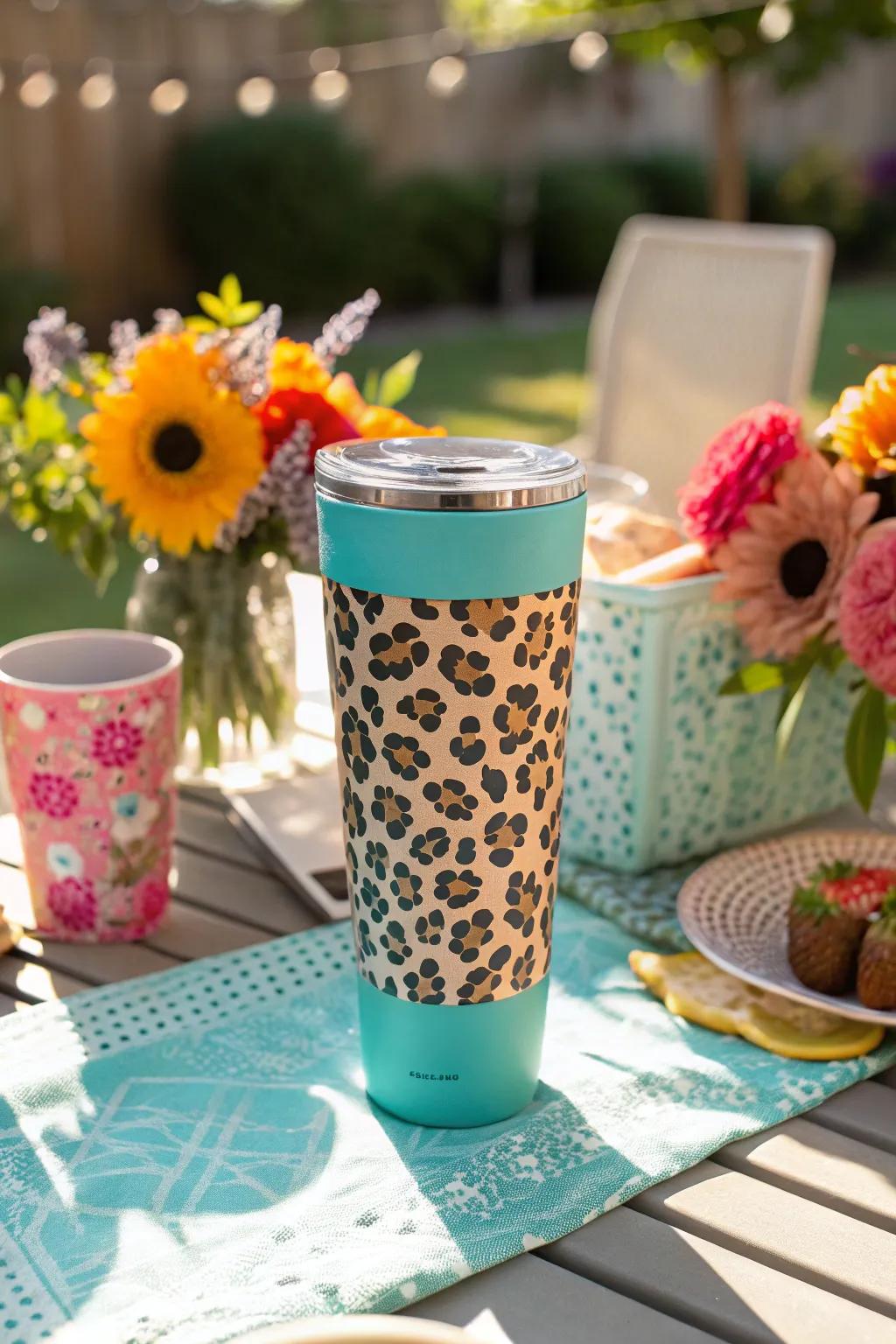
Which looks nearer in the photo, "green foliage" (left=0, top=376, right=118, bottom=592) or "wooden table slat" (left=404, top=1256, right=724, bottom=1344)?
"wooden table slat" (left=404, top=1256, right=724, bottom=1344)

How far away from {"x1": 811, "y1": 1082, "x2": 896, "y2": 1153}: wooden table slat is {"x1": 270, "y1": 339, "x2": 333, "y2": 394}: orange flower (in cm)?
67

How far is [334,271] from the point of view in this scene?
6270 millimetres

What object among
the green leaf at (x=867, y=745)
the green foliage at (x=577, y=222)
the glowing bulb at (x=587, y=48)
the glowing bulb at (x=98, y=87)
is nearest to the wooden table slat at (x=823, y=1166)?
the green leaf at (x=867, y=745)

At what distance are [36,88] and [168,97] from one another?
57 cm

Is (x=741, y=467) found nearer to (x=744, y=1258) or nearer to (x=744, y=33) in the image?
(x=744, y=1258)

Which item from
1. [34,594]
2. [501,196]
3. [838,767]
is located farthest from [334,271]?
[838,767]

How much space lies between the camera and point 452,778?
82 centimetres

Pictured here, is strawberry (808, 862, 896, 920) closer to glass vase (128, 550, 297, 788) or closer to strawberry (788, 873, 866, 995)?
strawberry (788, 873, 866, 995)

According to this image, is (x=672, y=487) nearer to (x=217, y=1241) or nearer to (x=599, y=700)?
(x=599, y=700)

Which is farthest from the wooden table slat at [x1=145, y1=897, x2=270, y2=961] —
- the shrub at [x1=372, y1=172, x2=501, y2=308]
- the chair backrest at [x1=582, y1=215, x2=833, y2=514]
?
the shrub at [x1=372, y1=172, x2=501, y2=308]

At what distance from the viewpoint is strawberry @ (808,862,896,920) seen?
970mm

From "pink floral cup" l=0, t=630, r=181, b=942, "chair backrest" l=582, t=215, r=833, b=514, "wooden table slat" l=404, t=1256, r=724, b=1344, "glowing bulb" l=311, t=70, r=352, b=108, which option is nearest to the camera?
"wooden table slat" l=404, t=1256, r=724, b=1344

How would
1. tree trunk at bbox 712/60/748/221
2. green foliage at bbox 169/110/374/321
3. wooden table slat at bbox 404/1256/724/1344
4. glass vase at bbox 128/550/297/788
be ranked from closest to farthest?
wooden table slat at bbox 404/1256/724/1344 → glass vase at bbox 128/550/297/788 → tree trunk at bbox 712/60/748/221 → green foliage at bbox 169/110/374/321

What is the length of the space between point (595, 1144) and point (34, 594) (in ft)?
10.3
